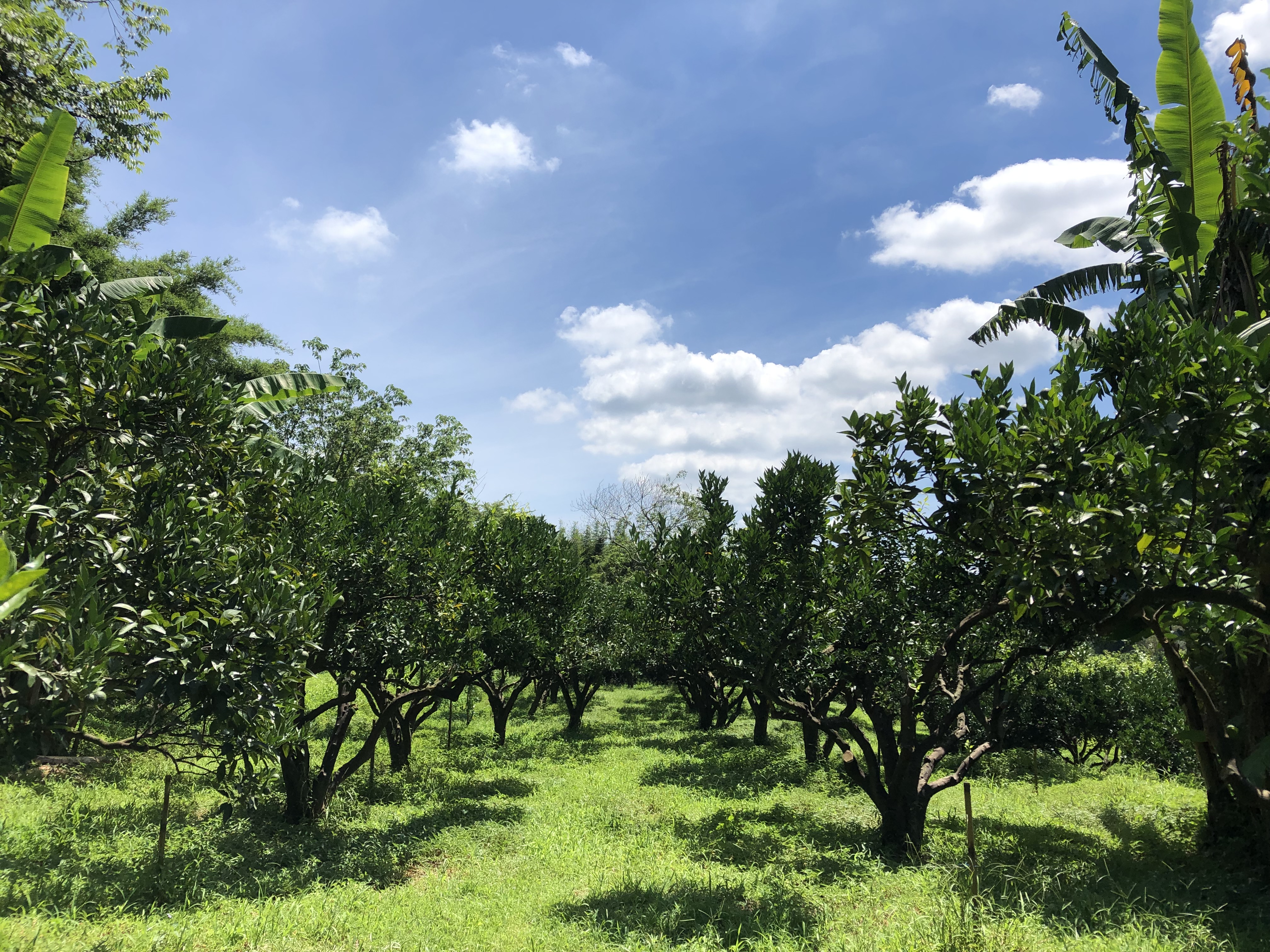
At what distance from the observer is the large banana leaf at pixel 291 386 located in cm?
983

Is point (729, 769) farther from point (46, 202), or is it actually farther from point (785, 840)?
point (46, 202)

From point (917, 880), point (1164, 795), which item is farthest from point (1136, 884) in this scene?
point (1164, 795)

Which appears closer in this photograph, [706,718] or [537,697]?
[706,718]

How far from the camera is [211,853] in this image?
962cm

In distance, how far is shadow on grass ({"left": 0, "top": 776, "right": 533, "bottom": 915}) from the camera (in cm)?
777

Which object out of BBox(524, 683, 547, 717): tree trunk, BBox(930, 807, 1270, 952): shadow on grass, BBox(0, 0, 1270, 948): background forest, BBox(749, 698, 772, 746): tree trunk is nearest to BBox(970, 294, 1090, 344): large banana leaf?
BBox(0, 0, 1270, 948): background forest

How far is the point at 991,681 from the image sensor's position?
32.7 ft

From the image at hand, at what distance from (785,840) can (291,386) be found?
1136 cm

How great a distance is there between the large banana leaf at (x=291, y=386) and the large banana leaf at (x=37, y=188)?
8.35 ft

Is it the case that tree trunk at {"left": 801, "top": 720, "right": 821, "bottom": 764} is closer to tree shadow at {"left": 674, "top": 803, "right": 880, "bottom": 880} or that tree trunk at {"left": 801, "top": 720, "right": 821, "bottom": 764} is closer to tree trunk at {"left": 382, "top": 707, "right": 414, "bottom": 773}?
tree shadow at {"left": 674, "top": 803, "right": 880, "bottom": 880}

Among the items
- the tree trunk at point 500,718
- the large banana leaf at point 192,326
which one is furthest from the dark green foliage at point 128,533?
the tree trunk at point 500,718

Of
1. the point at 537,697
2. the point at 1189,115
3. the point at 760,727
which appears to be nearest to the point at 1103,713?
the point at 760,727

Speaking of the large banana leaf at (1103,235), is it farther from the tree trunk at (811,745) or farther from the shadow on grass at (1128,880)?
the tree trunk at (811,745)

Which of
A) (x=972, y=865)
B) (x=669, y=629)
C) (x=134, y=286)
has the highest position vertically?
(x=134, y=286)
